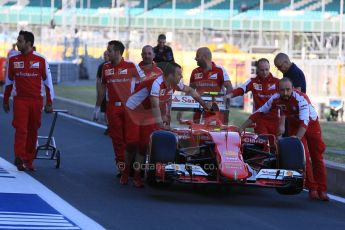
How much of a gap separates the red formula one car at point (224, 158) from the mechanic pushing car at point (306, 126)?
32cm

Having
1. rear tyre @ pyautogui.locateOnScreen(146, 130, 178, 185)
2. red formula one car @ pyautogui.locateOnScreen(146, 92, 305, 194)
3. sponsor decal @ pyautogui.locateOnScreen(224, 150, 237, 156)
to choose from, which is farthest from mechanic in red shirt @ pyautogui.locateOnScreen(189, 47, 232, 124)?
sponsor decal @ pyautogui.locateOnScreen(224, 150, 237, 156)

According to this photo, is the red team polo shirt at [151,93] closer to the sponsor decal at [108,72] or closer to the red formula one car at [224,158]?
the red formula one car at [224,158]

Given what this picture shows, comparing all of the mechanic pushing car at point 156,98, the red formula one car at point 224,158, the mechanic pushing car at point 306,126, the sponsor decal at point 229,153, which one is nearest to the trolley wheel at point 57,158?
the mechanic pushing car at point 156,98

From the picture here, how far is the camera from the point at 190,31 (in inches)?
2746

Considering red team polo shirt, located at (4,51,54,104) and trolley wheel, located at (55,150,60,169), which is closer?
red team polo shirt, located at (4,51,54,104)

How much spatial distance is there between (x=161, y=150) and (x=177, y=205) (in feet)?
2.41

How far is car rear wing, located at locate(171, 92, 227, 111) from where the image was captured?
12.2 m

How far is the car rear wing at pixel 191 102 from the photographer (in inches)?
481

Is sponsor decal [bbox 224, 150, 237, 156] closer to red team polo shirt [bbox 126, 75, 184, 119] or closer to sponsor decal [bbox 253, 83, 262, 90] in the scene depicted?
red team polo shirt [bbox 126, 75, 184, 119]

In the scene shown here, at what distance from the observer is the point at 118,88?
1180cm

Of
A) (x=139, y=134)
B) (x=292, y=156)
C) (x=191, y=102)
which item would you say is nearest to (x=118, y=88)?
(x=139, y=134)

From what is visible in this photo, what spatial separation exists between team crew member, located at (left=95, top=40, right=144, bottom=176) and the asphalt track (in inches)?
21.5

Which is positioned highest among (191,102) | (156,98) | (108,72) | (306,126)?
(108,72)

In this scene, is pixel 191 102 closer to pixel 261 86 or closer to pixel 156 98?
pixel 261 86
